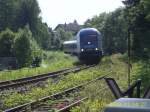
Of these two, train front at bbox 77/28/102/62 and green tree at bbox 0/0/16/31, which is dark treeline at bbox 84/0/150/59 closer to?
train front at bbox 77/28/102/62

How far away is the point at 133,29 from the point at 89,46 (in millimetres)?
8760

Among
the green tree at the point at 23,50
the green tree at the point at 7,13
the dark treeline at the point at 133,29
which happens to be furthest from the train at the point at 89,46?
the green tree at the point at 7,13

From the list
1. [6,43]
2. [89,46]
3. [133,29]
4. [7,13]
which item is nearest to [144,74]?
[133,29]

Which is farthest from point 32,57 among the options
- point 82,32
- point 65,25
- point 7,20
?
point 65,25

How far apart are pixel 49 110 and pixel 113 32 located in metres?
76.1

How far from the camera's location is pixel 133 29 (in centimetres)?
3434

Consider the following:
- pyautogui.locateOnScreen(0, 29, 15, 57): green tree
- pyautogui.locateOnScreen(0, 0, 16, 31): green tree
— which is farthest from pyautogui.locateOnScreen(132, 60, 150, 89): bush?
pyautogui.locateOnScreen(0, 0, 16, 31): green tree

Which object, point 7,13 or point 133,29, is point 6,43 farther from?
point 7,13

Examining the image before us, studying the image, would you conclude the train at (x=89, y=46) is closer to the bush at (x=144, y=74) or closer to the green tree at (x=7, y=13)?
the bush at (x=144, y=74)

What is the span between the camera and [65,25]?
188750 mm

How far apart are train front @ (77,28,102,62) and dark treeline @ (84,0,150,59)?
115 inches

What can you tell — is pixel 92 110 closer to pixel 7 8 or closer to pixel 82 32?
pixel 82 32

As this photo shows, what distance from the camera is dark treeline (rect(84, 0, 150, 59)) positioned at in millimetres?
30794

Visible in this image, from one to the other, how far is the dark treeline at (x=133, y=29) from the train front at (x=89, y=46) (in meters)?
2.93
